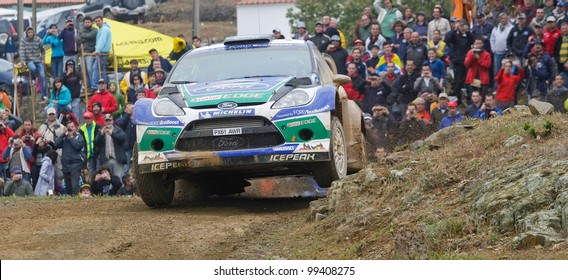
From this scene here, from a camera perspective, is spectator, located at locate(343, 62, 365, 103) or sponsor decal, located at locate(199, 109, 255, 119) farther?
spectator, located at locate(343, 62, 365, 103)

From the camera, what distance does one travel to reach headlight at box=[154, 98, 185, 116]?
13.0 metres

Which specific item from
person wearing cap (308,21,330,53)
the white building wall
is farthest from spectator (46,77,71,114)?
the white building wall

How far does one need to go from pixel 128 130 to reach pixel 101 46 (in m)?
5.44

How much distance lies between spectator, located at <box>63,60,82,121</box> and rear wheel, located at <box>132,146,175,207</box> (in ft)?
43.1

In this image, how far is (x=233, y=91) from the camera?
1308cm

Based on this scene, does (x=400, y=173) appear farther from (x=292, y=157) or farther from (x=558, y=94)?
(x=558, y=94)

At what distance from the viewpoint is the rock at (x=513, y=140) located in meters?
11.5

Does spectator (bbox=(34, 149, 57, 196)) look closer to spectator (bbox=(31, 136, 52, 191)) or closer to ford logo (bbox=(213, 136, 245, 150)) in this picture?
spectator (bbox=(31, 136, 52, 191))

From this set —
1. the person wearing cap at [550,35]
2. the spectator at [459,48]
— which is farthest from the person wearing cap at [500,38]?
the person wearing cap at [550,35]

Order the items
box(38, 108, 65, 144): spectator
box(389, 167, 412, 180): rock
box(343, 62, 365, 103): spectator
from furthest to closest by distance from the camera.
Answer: box(38, 108, 65, 144): spectator
box(343, 62, 365, 103): spectator
box(389, 167, 412, 180): rock

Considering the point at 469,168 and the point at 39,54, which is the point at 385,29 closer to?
the point at 39,54

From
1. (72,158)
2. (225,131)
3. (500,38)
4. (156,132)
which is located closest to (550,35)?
(500,38)

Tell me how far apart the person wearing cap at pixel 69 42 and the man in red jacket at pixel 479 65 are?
9544mm

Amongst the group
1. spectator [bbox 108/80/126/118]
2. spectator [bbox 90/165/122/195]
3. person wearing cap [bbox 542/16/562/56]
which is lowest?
spectator [bbox 90/165/122/195]
